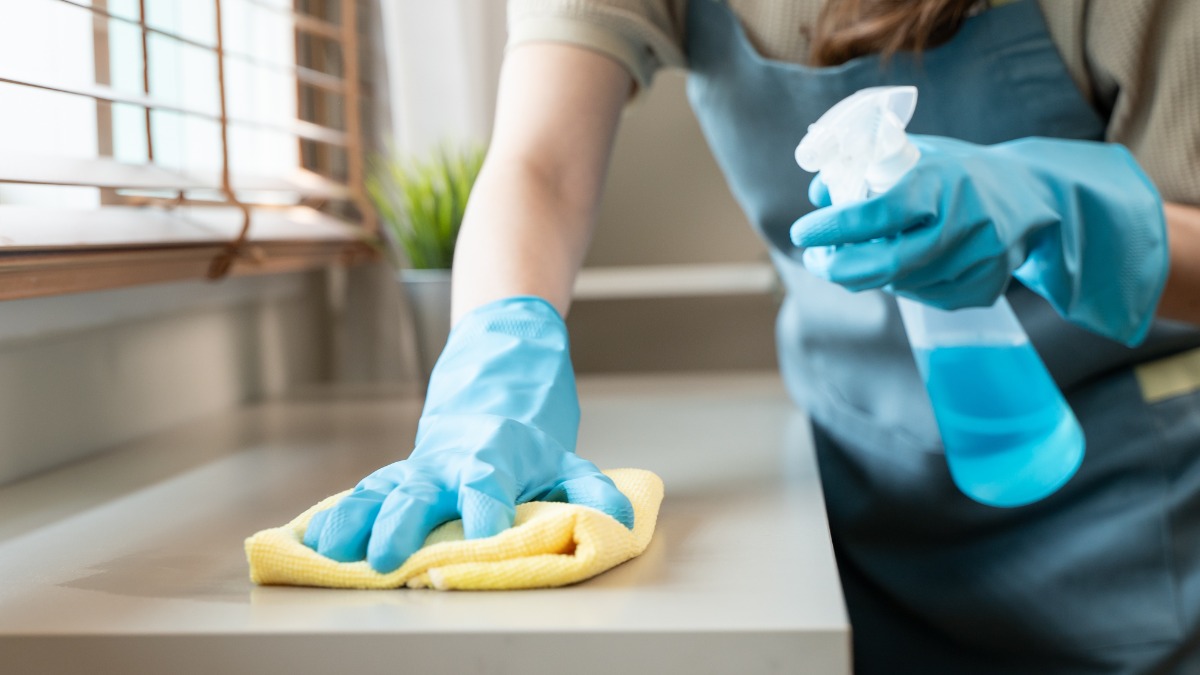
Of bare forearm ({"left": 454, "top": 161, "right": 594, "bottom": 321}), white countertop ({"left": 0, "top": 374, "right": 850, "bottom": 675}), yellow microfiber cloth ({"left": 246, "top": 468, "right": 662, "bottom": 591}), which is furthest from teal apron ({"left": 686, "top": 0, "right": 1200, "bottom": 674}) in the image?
yellow microfiber cloth ({"left": 246, "top": 468, "right": 662, "bottom": 591})

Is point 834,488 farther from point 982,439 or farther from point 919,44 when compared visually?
point 919,44

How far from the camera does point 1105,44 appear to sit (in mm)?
912

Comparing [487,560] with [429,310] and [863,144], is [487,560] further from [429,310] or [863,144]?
[429,310]

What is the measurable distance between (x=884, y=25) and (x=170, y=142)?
971mm

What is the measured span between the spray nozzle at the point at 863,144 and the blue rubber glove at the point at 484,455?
0.84 feet

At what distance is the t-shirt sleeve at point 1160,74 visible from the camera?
2.89ft

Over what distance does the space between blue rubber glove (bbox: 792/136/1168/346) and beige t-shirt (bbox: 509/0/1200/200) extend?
85 millimetres

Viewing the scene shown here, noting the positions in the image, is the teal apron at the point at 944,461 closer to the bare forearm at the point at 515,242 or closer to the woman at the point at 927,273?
the woman at the point at 927,273

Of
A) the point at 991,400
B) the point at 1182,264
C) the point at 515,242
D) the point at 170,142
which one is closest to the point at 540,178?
the point at 515,242

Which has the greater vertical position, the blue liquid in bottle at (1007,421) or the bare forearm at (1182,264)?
the bare forearm at (1182,264)

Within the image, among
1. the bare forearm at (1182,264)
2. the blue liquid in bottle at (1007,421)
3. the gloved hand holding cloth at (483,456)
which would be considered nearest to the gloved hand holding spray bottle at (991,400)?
the blue liquid in bottle at (1007,421)

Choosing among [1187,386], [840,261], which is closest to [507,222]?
[840,261]

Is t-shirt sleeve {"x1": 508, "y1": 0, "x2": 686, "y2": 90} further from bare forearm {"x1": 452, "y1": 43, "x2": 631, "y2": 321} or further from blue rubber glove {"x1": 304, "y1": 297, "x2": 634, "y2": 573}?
blue rubber glove {"x1": 304, "y1": 297, "x2": 634, "y2": 573}

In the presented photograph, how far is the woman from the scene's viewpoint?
760 millimetres
